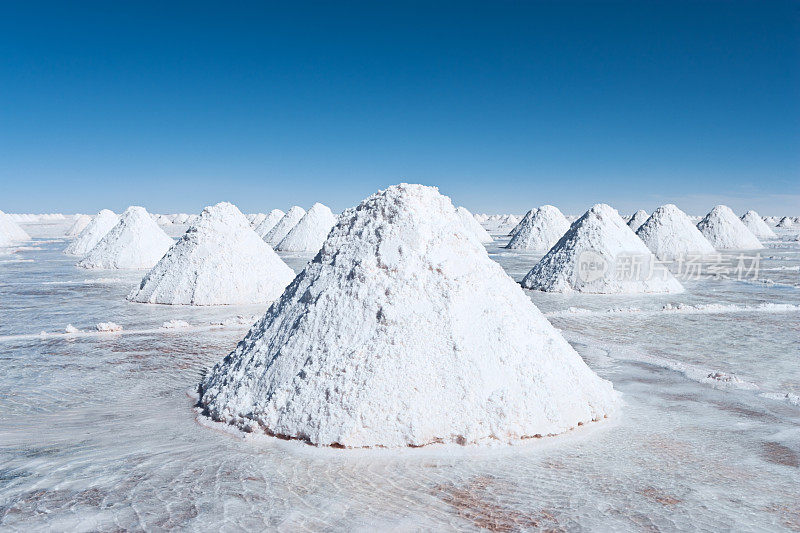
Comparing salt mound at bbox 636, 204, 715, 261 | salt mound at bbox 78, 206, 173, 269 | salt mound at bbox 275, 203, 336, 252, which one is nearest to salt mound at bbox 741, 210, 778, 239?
salt mound at bbox 636, 204, 715, 261

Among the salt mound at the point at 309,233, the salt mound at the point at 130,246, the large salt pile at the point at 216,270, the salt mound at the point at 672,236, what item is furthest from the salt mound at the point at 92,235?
the salt mound at the point at 672,236

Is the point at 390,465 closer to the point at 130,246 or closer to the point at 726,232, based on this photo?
the point at 130,246

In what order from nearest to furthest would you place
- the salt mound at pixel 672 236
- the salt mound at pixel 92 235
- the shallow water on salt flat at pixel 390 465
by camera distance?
1. the shallow water on salt flat at pixel 390 465
2. the salt mound at pixel 672 236
3. the salt mound at pixel 92 235

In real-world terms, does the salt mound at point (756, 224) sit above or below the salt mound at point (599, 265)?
above

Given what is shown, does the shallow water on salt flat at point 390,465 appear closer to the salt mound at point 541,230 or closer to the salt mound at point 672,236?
the salt mound at point 672,236

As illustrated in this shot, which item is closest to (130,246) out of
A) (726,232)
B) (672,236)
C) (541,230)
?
(541,230)

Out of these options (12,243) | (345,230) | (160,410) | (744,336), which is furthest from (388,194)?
(12,243)

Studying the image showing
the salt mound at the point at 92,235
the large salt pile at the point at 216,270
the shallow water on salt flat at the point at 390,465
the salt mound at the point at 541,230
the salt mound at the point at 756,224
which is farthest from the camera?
the salt mound at the point at 756,224
